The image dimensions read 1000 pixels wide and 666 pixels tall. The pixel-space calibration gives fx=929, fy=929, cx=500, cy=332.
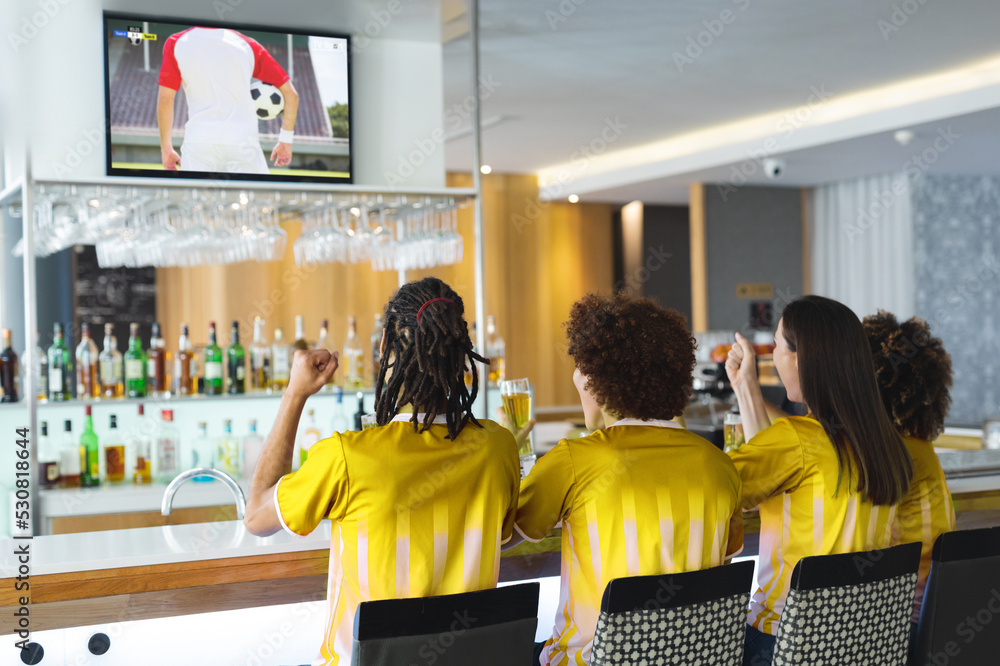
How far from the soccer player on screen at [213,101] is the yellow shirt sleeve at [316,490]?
2055mm

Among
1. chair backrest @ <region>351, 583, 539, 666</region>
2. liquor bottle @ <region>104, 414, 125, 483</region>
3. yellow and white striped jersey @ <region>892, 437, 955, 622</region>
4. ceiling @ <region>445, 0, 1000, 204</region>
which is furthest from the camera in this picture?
ceiling @ <region>445, 0, 1000, 204</region>

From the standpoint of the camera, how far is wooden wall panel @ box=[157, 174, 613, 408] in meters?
6.70

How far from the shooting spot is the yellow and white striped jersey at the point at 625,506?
5.08ft

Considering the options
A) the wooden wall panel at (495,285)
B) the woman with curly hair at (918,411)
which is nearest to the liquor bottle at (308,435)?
the woman with curly hair at (918,411)

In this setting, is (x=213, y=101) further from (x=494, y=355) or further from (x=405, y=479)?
(x=405, y=479)

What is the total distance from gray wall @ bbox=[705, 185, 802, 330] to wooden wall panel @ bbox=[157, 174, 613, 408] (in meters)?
1.06

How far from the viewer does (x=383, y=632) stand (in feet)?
4.16

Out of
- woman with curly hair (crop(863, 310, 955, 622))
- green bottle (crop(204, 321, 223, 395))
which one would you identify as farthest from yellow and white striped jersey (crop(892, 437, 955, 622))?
green bottle (crop(204, 321, 223, 395))

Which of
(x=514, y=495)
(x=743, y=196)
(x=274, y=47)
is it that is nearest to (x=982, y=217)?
(x=743, y=196)

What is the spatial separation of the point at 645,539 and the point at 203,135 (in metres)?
2.32

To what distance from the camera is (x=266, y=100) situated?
3.33 metres

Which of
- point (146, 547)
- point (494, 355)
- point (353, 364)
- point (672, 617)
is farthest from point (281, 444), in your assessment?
point (494, 355)

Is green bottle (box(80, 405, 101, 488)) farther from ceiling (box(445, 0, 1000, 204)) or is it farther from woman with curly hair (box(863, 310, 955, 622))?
woman with curly hair (box(863, 310, 955, 622))

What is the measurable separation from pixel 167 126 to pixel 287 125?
413 mm
